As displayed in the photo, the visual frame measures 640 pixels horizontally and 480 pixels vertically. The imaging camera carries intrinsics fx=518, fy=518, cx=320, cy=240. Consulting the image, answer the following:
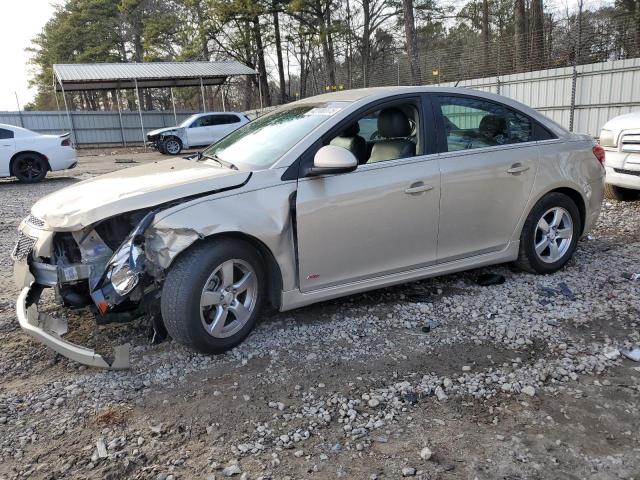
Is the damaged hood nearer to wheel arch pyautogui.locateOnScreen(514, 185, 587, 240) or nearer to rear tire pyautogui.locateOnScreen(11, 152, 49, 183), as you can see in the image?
wheel arch pyautogui.locateOnScreen(514, 185, 587, 240)

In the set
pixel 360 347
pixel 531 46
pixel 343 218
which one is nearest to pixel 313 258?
pixel 343 218

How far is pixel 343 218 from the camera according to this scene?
141 inches

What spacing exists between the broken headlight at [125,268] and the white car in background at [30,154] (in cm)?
1094

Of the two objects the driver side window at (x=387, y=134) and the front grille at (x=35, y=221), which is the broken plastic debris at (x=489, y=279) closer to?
the driver side window at (x=387, y=134)

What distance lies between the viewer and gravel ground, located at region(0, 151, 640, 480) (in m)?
2.42

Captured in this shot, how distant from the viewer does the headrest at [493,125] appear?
434 centimetres

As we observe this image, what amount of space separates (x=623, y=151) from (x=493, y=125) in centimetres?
365

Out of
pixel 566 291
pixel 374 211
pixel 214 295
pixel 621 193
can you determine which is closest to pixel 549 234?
pixel 566 291

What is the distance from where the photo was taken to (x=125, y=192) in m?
3.28

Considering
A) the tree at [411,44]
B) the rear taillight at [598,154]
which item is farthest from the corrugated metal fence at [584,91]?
the rear taillight at [598,154]

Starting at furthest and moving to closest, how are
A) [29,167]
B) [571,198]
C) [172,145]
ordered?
1. [172,145]
2. [29,167]
3. [571,198]

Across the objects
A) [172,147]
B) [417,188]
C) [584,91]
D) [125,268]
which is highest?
[584,91]

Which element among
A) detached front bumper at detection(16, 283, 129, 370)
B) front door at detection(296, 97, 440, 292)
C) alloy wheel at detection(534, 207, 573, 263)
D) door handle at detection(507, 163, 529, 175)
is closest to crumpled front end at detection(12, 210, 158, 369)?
detached front bumper at detection(16, 283, 129, 370)

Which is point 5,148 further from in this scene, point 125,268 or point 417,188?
point 417,188
